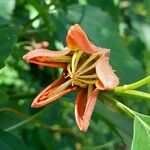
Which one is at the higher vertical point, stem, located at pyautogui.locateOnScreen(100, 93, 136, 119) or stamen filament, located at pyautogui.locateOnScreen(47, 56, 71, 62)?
stamen filament, located at pyautogui.locateOnScreen(47, 56, 71, 62)

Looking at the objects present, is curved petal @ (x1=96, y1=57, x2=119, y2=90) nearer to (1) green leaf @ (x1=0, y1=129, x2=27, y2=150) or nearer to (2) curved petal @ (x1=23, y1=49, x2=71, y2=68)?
(2) curved petal @ (x1=23, y1=49, x2=71, y2=68)

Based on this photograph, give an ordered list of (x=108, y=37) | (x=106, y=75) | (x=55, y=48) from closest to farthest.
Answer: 1. (x=106, y=75)
2. (x=108, y=37)
3. (x=55, y=48)

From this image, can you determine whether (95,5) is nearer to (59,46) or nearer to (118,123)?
(59,46)

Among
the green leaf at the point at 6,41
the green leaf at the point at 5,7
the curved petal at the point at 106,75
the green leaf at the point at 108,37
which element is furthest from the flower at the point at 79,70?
the green leaf at the point at 5,7

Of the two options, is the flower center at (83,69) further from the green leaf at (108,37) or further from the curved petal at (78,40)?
the green leaf at (108,37)

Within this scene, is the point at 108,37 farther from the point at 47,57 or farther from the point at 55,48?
the point at 47,57

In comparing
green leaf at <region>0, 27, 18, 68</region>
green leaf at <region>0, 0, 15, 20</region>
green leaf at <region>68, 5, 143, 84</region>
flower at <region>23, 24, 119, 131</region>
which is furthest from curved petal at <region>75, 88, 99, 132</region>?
green leaf at <region>0, 0, 15, 20</region>

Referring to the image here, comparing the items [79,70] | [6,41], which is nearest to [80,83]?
[79,70]
